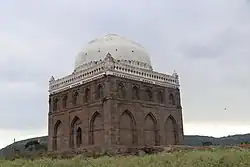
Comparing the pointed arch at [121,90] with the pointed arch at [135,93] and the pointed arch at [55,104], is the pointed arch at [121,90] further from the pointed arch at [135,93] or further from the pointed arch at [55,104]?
the pointed arch at [55,104]

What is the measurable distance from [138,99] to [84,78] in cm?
483

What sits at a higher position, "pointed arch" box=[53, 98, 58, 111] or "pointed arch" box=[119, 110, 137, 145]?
"pointed arch" box=[53, 98, 58, 111]

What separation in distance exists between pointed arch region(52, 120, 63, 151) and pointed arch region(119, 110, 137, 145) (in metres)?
6.82

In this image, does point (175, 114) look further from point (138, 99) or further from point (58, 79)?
point (58, 79)

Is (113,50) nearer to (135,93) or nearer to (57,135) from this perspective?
(135,93)

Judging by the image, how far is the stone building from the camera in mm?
27952

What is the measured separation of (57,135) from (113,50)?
926 cm

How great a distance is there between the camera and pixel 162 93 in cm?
3184

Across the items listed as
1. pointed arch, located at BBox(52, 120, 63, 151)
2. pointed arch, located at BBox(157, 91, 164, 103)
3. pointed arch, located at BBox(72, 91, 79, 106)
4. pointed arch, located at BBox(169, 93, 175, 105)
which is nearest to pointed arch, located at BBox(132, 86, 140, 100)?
pointed arch, located at BBox(157, 91, 164, 103)

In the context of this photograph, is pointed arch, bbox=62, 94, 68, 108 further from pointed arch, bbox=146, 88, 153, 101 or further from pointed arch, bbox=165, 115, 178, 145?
pointed arch, bbox=165, 115, 178, 145

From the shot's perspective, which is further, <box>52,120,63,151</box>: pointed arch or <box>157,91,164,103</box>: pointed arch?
<box>52,120,63,151</box>: pointed arch

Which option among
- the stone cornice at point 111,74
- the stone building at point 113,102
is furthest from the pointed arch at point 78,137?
the stone cornice at point 111,74

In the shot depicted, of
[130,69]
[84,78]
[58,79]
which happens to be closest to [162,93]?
[130,69]

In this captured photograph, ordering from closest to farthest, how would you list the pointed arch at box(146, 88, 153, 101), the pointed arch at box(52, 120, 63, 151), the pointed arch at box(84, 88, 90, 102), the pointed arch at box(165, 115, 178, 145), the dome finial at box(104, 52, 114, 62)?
the dome finial at box(104, 52, 114, 62) → the pointed arch at box(84, 88, 90, 102) → the pointed arch at box(146, 88, 153, 101) → the pointed arch at box(165, 115, 178, 145) → the pointed arch at box(52, 120, 63, 151)
